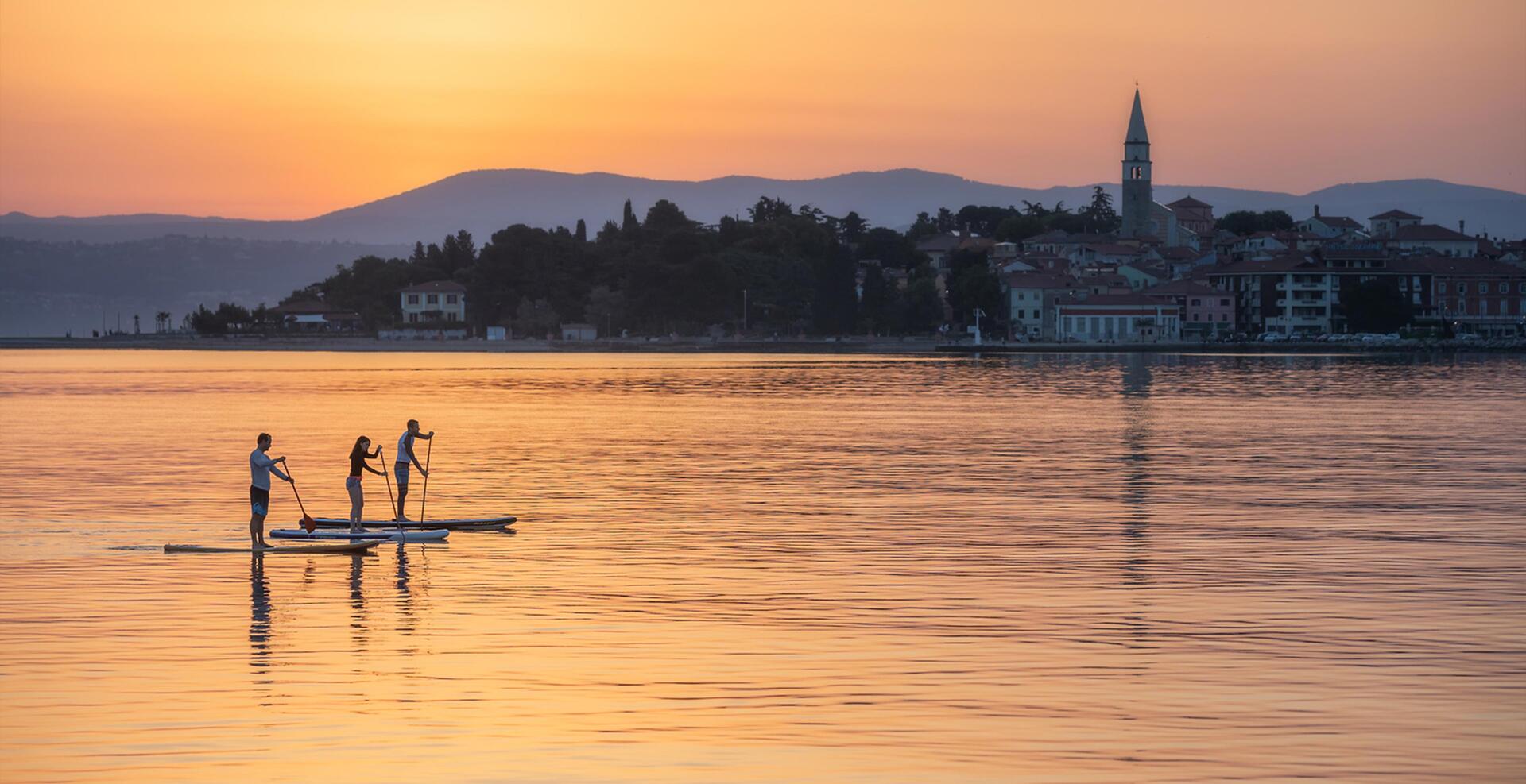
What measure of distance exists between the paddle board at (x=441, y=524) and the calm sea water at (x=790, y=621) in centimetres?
35

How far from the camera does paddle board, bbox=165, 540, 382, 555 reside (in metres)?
29.0

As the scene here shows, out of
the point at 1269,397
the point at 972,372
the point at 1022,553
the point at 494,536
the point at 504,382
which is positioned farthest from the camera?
the point at 972,372

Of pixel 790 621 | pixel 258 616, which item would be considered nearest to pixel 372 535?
pixel 258 616

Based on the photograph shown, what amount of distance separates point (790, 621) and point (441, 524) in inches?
469

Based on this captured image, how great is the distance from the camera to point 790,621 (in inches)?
903

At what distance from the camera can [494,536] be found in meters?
32.8

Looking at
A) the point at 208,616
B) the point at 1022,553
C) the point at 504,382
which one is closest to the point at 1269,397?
the point at 504,382

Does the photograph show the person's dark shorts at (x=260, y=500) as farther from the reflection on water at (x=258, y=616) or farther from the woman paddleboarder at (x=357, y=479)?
the woman paddleboarder at (x=357, y=479)

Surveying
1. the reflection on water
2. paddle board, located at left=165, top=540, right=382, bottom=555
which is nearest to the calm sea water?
the reflection on water

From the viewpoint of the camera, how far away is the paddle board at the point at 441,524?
32.3 m

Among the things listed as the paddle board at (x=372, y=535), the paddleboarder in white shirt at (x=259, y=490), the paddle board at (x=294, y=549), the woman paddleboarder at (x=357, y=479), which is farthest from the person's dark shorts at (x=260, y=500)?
the woman paddleboarder at (x=357, y=479)

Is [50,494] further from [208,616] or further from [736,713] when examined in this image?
[736,713]

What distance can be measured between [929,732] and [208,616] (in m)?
11.5

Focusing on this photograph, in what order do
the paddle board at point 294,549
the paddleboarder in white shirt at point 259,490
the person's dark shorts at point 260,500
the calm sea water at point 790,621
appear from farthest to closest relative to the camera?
the paddle board at point 294,549 → the person's dark shorts at point 260,500 → the paddleboarder in white shirt at point 259,490 → the calm sea water at point 790,621
